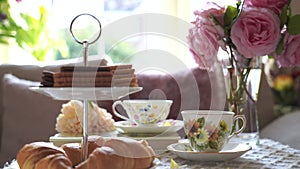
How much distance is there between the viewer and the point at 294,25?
4.39 feet

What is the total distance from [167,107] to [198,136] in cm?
23

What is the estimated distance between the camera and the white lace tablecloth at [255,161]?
118cm

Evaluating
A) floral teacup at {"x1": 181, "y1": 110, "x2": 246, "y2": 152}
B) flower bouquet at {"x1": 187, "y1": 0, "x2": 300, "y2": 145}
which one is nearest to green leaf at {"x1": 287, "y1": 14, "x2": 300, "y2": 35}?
flower bouquet at {"x1": 187, "y1": 0, "x2": 300, "y2": 145}

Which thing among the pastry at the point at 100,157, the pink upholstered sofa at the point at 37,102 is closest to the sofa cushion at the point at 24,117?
the pink upholstered sofa at the point at 37,102

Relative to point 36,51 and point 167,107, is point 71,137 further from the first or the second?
point 36,51

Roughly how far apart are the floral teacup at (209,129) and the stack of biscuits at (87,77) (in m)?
0.29

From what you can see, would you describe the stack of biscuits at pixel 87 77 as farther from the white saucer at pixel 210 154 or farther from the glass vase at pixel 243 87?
the glass vase at pixel 243 87

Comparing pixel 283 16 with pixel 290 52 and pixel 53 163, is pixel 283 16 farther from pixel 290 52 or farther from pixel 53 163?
pixel 53 163

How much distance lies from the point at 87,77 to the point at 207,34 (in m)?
0.51

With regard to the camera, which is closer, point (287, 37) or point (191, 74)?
point (287, 37)

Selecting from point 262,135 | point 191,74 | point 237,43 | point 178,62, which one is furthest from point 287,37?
point 262,135

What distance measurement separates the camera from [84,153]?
1004 mm

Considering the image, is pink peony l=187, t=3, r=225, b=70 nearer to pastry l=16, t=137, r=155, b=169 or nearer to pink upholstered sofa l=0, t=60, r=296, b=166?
pastry l=16, t=137, r=155, b=169

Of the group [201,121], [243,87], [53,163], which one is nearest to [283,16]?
[243,87]
